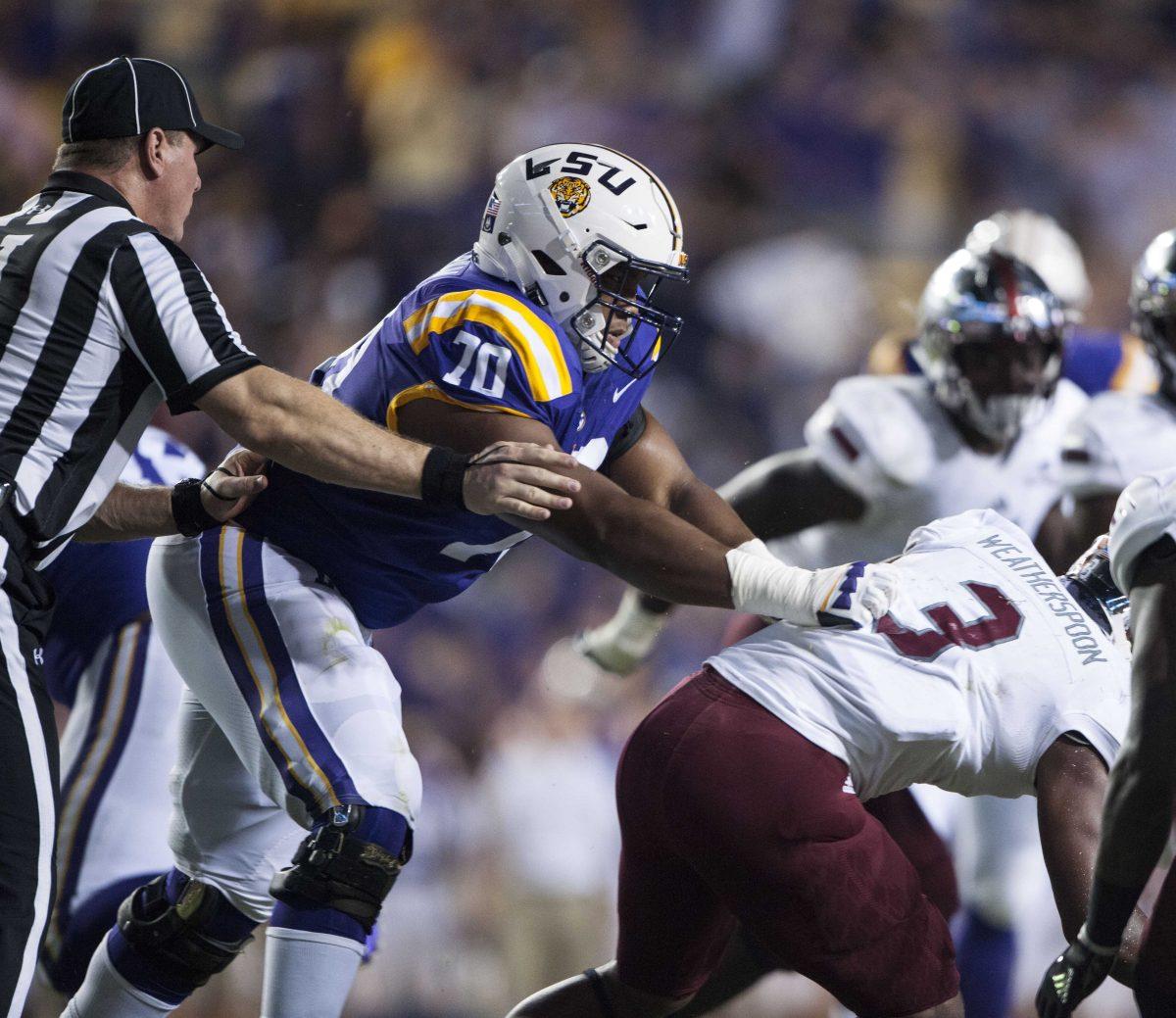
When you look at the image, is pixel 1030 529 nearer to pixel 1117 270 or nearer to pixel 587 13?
pixel 1117 270

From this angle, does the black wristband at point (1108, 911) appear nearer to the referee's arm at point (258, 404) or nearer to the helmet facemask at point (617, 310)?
the referee's arm at point (258, 404)

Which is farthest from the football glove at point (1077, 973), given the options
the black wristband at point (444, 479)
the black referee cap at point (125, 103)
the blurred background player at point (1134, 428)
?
the black referee cap at point (125, 103)

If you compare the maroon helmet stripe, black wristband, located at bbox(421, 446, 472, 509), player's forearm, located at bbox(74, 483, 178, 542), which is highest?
the maroon helmet stripe

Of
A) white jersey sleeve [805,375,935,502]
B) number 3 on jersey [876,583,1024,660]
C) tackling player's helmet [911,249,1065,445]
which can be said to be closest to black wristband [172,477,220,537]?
number 3 on jersey [876,583,1024,660]

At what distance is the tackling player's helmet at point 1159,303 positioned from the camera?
3924 mm

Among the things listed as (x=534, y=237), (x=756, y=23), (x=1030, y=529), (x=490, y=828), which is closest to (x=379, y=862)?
(x=534, y=237)

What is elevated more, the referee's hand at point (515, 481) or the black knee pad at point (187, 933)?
the referee's hand at point (515, 481)

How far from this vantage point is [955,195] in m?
7.23

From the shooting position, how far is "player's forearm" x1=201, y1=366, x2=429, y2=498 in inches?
93.7

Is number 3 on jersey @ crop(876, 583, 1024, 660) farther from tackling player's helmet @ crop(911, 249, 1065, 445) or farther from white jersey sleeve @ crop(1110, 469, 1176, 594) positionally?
tackling player's helmet @ crop(911, 249, 1065, 445)

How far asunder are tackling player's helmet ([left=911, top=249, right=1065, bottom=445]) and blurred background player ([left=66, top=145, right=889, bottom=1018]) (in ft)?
4.29

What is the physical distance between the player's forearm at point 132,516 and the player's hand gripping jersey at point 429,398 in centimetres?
15

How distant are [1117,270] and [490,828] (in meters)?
3.77

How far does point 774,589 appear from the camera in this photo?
2443 millimetres
